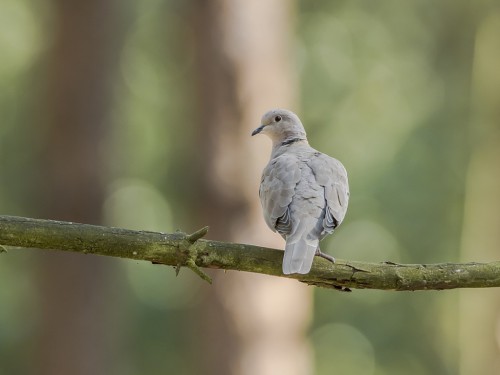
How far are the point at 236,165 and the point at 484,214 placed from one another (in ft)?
9.53

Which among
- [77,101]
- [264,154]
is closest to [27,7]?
[77,101]

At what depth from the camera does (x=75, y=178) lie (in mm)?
8383

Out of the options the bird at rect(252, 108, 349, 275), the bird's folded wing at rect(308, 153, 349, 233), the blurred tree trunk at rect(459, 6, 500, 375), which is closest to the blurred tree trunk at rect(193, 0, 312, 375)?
the blurred tree trunk at rect(459, 6, 500, 375)

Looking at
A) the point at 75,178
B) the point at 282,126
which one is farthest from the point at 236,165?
the point at 282,126

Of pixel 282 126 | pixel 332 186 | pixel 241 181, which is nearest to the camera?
pixel 332 186

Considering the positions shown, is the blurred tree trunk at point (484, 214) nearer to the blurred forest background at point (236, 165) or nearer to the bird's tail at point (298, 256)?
the blurred forest background at point (236, 165)

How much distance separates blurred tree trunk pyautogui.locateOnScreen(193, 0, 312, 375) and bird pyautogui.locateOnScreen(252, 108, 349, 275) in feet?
10.0

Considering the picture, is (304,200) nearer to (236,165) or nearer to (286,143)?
(286,143)

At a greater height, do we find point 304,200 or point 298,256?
point 304,200

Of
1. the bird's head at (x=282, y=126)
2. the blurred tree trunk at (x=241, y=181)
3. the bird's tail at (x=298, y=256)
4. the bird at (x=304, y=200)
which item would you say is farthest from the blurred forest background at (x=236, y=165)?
the bird's tail at (x=298, y=256)

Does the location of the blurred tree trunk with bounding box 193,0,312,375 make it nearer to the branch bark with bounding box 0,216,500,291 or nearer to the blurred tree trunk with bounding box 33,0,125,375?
the blurred tree trunk with bounding box 33,0,125,375

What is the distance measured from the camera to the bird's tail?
3.26 meters

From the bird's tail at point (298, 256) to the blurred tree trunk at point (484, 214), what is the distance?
5.39 meters

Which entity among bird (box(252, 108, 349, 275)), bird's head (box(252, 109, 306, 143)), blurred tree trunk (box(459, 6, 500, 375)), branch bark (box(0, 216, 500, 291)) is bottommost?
branch bark (box(0, 216, 500, 291))
